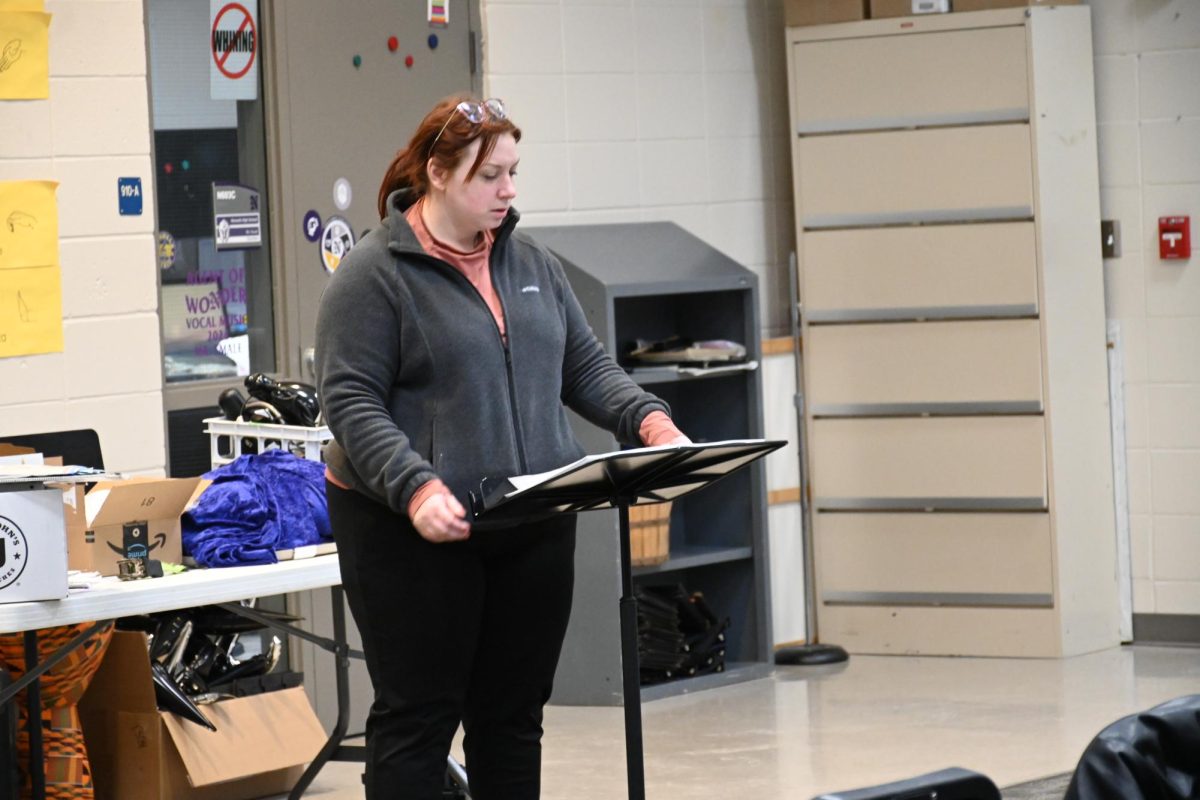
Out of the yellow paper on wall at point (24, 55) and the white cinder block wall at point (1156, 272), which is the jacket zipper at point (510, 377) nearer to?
the yellow paper on wall at point (24, 55)

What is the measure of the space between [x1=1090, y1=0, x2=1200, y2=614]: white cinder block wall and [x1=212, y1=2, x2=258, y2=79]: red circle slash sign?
271 cm

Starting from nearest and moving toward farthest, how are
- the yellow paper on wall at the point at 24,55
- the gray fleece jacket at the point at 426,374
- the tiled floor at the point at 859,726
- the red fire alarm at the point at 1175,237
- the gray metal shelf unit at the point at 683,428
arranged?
the gray fleece jacket at the point at 426,374 → the yellow paper on wall at the point at 24,55 → the tiled floor at the point at 859,726 → the gray metal shelf unit at the point at 683,428 → the red fire alarm at the point at 1175,237

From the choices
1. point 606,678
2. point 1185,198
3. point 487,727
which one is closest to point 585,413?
point 487,727

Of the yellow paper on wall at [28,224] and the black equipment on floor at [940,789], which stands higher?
the yellow paper on wall at [28,224]

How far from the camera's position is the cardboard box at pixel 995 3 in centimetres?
562

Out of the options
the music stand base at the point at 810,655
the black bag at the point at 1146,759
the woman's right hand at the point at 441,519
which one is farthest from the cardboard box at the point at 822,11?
the black bag at the point at 1146,759

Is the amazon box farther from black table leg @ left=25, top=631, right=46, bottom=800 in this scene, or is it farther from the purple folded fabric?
black table leg @ left=25, top=631, right=46, bottom=800

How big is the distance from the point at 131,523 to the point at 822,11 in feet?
10.3

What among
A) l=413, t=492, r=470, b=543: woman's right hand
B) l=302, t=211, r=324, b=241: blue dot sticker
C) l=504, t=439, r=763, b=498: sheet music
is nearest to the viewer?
l=504, t=439, r=763, b=498: sheet music

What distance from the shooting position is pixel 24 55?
432 centimetres

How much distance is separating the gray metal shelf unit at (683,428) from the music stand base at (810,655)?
0.37 feet

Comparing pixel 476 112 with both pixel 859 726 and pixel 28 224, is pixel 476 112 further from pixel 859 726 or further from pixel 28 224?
pixel 859 726

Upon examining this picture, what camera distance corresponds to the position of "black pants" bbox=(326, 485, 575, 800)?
9.57ft

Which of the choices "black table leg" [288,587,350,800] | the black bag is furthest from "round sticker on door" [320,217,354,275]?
the black bag
